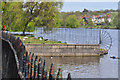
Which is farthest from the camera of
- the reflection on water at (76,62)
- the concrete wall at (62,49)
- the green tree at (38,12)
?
the green tree at (38,12)

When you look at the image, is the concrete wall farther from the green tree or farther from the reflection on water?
the green tree

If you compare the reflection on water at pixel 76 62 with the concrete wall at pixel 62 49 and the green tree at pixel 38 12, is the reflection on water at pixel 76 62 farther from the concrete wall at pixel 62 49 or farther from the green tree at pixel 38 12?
the green tree at pixel 38 12

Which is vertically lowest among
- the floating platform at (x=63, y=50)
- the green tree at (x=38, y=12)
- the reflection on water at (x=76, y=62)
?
the reflection on water at (x=76, y=62)

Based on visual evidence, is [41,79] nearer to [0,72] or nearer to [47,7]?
[0,72]

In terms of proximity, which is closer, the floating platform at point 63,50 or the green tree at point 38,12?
the floating platform at point 63,50

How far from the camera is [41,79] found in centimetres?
598

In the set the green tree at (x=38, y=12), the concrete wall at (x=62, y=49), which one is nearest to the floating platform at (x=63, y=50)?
the concrete wall at (x=62, y=49)

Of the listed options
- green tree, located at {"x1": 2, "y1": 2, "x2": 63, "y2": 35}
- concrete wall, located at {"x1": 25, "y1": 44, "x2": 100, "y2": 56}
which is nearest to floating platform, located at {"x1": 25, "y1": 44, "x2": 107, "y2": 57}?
concrete wall, located at {"x1": 25, "y1": 44, "x2": 100, "y2": 56}

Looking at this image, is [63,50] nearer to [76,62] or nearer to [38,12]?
[76,62]

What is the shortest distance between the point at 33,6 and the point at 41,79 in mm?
53731

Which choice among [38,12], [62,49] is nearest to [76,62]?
[62,49]

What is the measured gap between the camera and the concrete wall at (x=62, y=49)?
4625 centimetres

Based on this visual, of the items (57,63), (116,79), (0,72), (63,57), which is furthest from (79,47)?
(0,72)

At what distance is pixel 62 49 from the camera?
46969 millimetres
